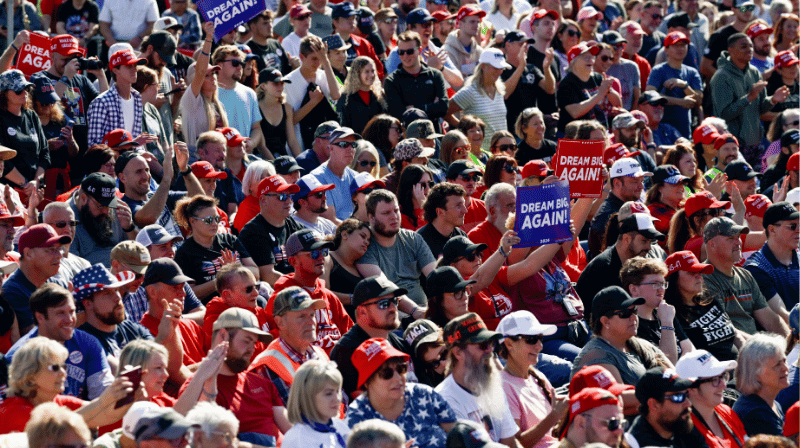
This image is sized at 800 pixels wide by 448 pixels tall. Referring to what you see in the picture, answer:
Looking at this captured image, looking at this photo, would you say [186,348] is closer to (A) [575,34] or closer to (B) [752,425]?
(B) [752,425]

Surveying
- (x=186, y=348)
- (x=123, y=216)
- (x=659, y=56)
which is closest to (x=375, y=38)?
(x=659, y=56)

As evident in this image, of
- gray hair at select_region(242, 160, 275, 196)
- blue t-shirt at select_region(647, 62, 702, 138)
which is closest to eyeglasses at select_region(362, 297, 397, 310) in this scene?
gray hair at select_region(242, 160, 275, 196)

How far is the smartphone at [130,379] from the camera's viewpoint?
5.27 metres

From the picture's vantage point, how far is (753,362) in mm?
6922

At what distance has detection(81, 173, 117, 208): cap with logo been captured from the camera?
26.7 ft

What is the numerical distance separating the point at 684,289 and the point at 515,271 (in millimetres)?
1256

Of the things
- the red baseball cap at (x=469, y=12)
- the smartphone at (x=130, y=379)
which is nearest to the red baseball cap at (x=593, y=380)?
the smartphone at (x=130, y=379)

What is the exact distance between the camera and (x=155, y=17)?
1270cm

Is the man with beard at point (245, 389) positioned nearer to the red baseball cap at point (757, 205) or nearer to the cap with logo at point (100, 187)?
the cap with logo at point (100, 187)

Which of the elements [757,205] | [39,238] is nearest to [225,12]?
[39,238]

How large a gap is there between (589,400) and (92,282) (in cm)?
281

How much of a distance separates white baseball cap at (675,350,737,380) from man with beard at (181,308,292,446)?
7.35ft

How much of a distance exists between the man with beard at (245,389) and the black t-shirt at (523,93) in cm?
716

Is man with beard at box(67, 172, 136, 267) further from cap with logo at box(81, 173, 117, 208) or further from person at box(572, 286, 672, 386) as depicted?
person at box(572, 286, 672, 386)
